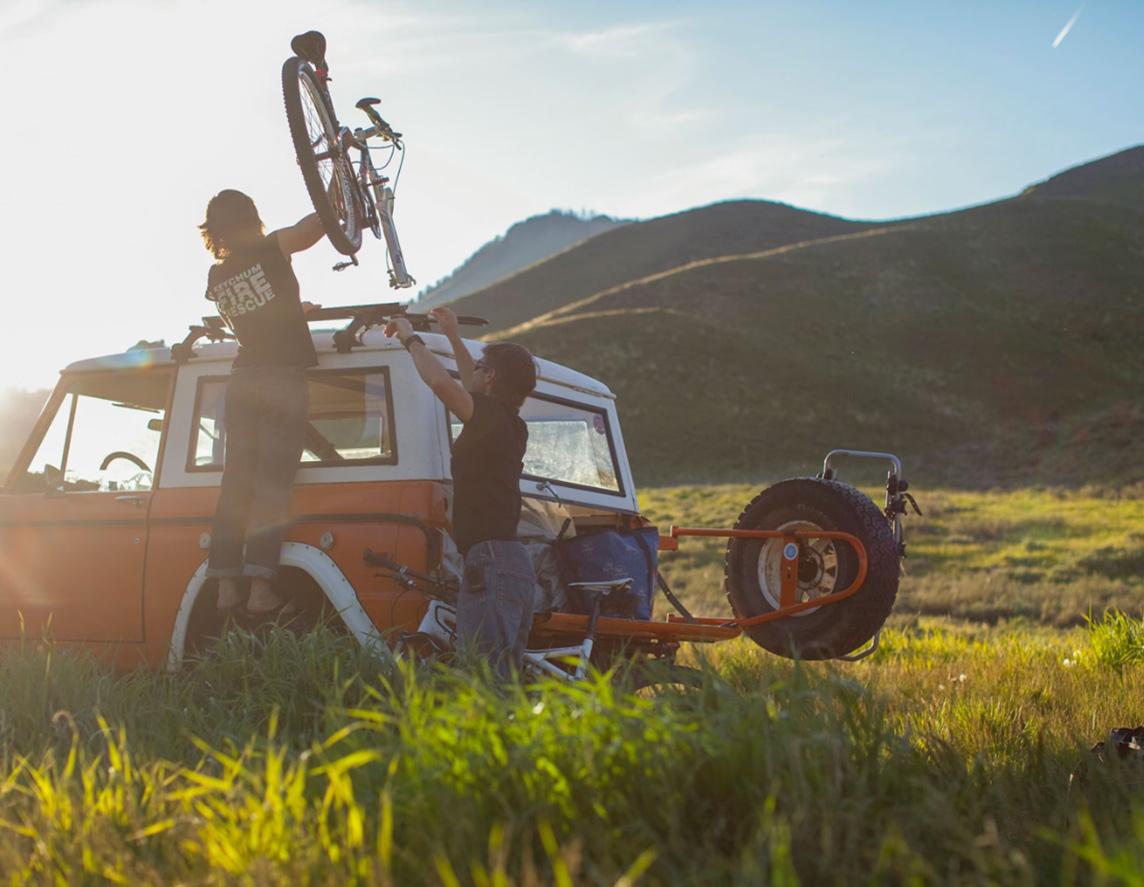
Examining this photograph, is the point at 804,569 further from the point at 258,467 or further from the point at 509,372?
the point at 258,467

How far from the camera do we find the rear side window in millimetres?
4812

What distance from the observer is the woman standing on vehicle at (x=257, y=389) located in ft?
14.9

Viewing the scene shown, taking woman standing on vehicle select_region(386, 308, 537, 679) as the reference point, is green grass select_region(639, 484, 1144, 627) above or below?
below

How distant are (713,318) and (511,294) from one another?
1513 inches

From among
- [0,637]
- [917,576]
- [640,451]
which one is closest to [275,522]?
[0,637]

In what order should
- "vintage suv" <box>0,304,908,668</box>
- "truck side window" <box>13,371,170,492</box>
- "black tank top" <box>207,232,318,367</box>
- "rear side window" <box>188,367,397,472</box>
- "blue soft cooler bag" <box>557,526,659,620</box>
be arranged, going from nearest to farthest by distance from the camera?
"vintage suv" <box>0,304,908,668</box>
"black tank top" <box>207,232,318,367</box>
"rear side window" <box>188,367,397,472</box>
"blue soft cooler bag" <box>557,526,659,620</box>
"truck side window" <box>13,371,170,492</box>

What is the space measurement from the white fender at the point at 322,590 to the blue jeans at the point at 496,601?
38cm

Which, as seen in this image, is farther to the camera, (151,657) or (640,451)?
(640,451)

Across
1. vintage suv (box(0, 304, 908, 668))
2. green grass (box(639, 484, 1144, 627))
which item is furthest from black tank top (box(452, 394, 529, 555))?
green grass (box(639, 484, 1144, 627))

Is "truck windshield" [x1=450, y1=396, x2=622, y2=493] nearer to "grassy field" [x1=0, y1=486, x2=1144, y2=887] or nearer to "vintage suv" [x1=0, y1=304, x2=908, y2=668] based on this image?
"vintage suv" [x1=0, y1=304, x2=908, y2=668]

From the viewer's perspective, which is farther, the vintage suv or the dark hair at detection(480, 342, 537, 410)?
the vintage suv

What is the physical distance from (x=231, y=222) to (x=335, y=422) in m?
1.18

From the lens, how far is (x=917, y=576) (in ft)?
53.9

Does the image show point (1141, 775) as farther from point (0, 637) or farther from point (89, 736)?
point (0, 637)
